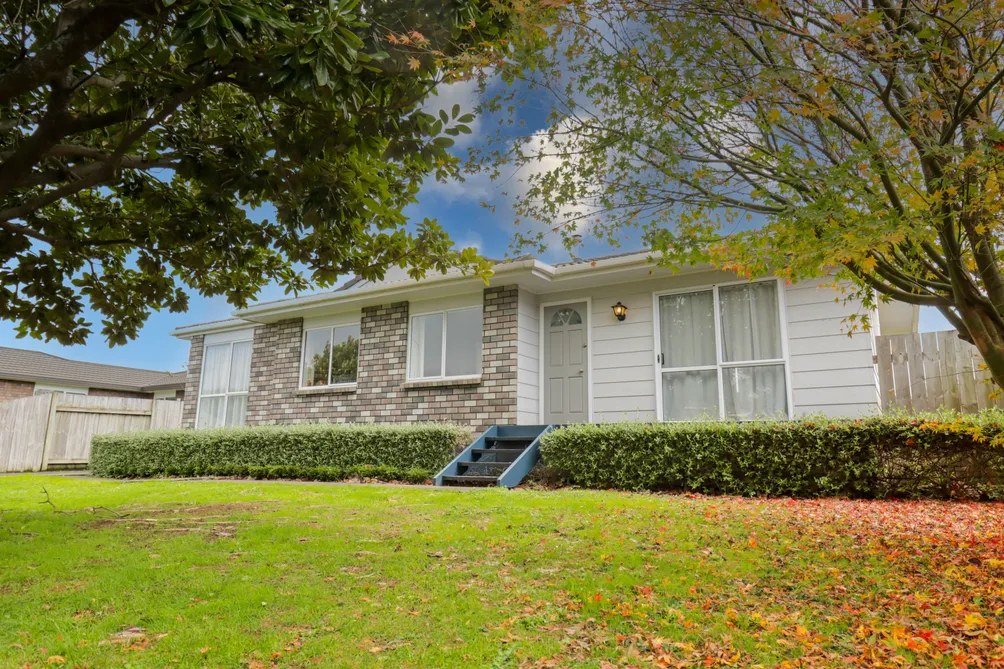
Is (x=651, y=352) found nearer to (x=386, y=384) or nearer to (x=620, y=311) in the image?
(x=620, y=311)

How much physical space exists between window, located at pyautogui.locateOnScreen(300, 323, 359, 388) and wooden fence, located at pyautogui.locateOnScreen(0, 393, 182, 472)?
5757mm

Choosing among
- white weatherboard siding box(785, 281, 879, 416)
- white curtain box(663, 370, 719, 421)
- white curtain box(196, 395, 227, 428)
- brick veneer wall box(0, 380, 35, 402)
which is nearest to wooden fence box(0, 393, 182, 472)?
white curtain box(196, 395, 227, 428)

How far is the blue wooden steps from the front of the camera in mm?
9258

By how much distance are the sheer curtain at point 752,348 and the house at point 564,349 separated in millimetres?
18

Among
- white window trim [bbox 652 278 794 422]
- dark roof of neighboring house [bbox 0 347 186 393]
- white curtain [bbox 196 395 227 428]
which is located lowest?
white curtain [bbox 196 395 227 428]

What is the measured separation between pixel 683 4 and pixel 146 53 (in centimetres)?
426

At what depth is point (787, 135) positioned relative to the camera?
4.91 metres

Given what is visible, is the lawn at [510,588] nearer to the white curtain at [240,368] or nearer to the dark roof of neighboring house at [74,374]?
the white curtain at [240,368]

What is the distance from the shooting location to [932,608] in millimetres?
3314

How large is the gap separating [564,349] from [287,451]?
5.53 metres

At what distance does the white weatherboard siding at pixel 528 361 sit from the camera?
11.1m

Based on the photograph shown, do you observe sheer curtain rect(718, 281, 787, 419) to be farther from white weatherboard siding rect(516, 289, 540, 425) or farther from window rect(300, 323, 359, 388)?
window rect(300, 323, 359, 388)

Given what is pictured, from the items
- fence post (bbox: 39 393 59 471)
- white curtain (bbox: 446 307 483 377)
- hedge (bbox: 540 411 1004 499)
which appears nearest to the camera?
hedge (bbox: 540 411 1004 499)

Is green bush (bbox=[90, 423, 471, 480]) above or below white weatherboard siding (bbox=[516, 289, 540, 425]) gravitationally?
below
